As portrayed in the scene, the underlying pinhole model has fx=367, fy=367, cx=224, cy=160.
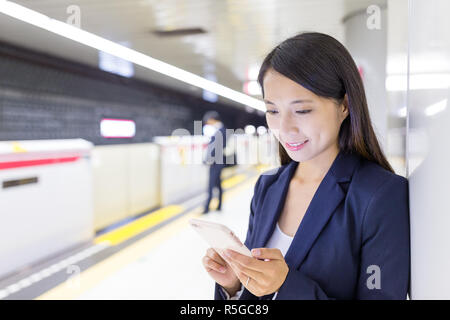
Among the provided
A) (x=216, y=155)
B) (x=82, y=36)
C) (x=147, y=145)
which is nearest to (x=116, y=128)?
(x=147, y=145)

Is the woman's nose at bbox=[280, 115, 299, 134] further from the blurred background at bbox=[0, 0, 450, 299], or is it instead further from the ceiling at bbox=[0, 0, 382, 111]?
the ceiling at bbox=[0, 0, 382, 111]

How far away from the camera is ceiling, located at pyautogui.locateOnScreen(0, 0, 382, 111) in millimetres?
3449

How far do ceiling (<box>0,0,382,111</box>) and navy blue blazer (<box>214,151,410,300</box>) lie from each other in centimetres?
164

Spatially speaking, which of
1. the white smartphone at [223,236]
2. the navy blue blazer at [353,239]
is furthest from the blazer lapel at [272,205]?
the white smartphone at [223,236]

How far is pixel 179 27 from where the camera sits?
433 centimetres

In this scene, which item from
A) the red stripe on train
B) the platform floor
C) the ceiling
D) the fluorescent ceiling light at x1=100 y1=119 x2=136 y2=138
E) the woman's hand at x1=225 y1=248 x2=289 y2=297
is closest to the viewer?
the woman's hand at x1=225 y1=248 x2=289 y2=297

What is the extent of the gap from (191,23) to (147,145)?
2.58 metres

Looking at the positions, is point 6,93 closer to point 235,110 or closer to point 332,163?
point 332,163

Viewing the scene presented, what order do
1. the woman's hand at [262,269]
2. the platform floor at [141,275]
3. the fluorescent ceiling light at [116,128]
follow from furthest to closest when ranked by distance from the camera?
1. the fluorescent ceiling light at [116,128]
2. the platform floor at [141,275]
3. the woman's hand at [262,269]

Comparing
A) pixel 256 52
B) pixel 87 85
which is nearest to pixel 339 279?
pixel 256 52

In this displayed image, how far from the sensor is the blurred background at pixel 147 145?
735 mm

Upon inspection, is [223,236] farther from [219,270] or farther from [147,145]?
[147,145]

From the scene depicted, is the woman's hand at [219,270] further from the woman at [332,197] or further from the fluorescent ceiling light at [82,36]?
the fluorescent ceiling light at [82,36]

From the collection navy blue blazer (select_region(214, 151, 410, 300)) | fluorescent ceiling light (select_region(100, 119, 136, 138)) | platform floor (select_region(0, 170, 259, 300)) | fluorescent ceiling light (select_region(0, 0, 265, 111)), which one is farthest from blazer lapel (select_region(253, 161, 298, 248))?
fluorescent ceiling light (select_region(100, 119, 136, 138))
